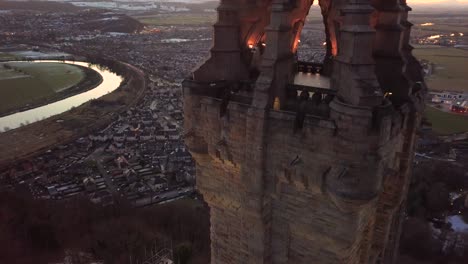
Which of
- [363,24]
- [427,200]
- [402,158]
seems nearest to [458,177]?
[427,200]

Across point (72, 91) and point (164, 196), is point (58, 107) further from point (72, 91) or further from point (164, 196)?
point (164, 196)

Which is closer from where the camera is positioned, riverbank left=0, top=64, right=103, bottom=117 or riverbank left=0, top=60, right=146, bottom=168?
riverbank left=0, top=60, right=146, bottom=168

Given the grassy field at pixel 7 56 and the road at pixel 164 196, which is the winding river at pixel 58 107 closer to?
the road at pixel 164 196

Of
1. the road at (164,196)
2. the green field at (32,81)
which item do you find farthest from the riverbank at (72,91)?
the road at (164,196)

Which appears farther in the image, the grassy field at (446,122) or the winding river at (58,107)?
the winding river at (58,107)

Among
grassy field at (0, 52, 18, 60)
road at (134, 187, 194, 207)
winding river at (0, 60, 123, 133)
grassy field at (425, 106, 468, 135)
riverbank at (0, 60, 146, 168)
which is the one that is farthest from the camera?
grassy field at (0, 52, 18, 60)

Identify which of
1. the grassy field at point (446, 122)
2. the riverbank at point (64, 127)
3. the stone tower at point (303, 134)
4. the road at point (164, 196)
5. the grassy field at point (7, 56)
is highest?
the stone tower at point (303, 134)

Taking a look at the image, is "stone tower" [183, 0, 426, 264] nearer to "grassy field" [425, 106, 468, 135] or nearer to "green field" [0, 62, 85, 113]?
"grassy field" [425, 106, 468, 135]

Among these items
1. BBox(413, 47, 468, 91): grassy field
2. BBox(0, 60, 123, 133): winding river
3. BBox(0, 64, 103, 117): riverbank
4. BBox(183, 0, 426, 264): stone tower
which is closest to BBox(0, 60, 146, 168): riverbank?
BBox(0, 60, 123, 133): winding river
